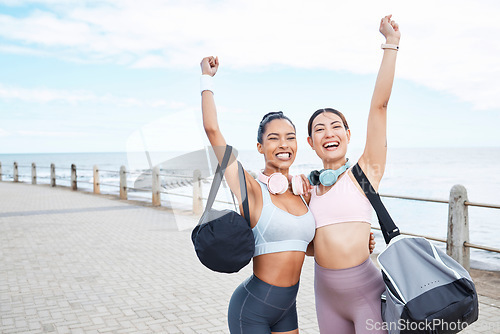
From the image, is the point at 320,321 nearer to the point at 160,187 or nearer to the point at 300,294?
the point at 300,294

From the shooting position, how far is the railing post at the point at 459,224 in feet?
19.2

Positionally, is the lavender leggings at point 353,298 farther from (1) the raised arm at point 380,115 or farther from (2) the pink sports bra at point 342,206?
(1) the raised arm at point 380,115

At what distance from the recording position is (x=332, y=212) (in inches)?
87.7

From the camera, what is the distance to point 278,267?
2.22 metres

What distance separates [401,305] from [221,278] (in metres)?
4.51

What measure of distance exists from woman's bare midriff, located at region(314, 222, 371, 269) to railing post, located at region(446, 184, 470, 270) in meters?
4.24

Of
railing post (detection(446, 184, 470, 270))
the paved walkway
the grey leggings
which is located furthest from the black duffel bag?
railing post (detection(446, 184, 470, 270))

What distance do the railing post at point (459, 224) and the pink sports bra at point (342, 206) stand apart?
4213 mm

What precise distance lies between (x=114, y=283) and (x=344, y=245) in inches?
177

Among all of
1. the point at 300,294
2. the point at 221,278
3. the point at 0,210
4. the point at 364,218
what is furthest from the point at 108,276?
Answer: the point at 0,210

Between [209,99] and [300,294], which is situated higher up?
[209,99]

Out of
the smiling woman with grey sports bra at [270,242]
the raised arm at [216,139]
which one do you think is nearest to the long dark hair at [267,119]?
the smiling woman with grey sports bra at [270,242]

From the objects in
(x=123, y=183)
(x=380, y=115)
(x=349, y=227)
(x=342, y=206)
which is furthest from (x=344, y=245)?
(x=123, y=183)

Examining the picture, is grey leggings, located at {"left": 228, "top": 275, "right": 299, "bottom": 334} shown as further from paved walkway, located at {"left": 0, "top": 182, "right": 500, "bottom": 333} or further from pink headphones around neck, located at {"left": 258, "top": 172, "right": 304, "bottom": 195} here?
paved walkway, located at {"left": 0, "top": 182, "right": 500, "bottom": 333}
